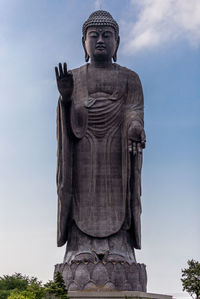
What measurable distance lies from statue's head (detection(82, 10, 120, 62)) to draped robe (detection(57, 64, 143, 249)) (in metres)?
1.00

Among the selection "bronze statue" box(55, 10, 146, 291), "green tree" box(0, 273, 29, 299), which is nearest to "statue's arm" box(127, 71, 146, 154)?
"bronze statue" box(55, 10, 146, 291)

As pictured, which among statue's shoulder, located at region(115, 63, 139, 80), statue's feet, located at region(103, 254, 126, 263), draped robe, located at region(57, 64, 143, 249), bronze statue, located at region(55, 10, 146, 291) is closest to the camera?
statue's feet, located at region(103, 254, 126, 263)

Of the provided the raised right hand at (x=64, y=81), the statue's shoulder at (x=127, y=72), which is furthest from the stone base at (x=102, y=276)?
the statue's shoulder at (x=127, y=72)

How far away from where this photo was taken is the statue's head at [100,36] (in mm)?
18703

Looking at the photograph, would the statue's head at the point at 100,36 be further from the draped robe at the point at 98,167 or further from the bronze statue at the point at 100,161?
the draped robe at the point at 98,167

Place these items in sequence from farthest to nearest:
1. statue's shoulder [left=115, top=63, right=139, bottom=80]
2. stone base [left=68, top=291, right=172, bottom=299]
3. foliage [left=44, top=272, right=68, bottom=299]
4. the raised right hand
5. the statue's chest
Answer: statue's shoulder [left=115, top=63, right=139, bottom=80]
the statue's chest
the raised right hand
stone base [left=68, top=291, right=172, bottom=299]
foliage [left=44, top=272, right=68, bottom=299]

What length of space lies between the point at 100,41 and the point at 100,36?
0.62 feet

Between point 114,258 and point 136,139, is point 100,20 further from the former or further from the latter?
point 114,258

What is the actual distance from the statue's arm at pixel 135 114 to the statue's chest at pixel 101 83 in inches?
21.7

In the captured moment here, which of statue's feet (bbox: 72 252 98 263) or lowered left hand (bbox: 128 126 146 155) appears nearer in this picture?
statue's feet (bbox: 72 252 98 263)

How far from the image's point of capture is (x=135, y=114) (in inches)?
713

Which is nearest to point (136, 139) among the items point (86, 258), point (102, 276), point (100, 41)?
point (100, 41)

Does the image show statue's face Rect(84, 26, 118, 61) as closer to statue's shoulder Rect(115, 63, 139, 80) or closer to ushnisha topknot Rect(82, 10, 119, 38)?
ushnisha topknot Rect(82, 10, 119, 38)

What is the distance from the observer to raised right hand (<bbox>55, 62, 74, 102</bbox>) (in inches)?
641
